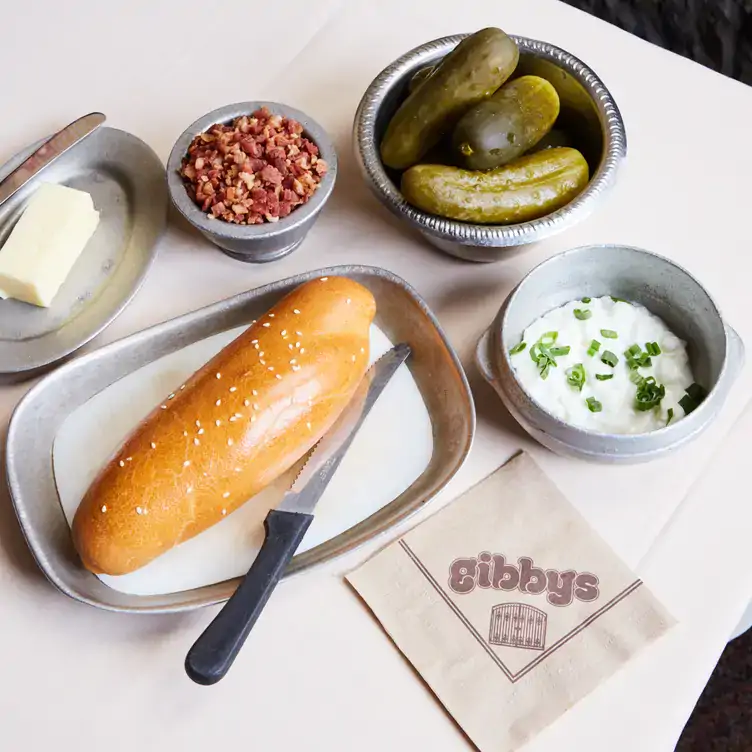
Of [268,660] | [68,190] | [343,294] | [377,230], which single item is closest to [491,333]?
[343,294]

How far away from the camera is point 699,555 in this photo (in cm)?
87

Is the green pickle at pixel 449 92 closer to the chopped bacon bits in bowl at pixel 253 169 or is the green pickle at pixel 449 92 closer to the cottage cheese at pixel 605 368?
the chopped bacon bits in bowl at pixel 253 169

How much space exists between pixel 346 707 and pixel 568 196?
0.59 meters

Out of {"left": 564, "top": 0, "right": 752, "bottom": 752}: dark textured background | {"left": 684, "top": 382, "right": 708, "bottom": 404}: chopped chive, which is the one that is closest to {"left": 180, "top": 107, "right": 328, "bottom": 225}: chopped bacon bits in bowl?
{"left": 684, "top": 382, "right": 708, "bottom": 404}: chopped chive

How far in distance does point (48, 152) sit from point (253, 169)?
272 millimetres

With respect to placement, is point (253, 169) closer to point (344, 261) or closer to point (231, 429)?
point (344, 261)

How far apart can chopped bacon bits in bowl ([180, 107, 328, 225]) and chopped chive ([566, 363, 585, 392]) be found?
1.18 ft

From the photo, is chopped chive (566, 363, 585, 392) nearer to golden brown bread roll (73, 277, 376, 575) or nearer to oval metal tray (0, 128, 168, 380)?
golden brown bread roll (73, 277, 376, 575)

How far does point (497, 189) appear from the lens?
0.93m

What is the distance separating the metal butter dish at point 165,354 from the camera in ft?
2.69

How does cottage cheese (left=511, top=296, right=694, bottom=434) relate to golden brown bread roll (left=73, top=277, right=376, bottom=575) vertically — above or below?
below

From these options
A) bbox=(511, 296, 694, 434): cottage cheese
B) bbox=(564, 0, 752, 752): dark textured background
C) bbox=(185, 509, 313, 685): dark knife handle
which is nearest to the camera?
bbox=(185, 509, 313, 685): dark knife handle

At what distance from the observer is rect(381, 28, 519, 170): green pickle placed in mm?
942

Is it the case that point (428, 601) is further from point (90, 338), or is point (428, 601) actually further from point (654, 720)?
point (90, 338)
